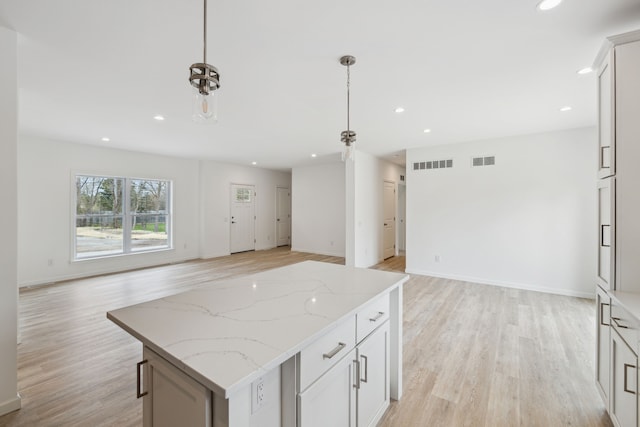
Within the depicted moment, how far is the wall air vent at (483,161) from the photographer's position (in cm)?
481

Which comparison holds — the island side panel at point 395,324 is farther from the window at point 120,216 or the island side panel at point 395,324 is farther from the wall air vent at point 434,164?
the window at point 120,216

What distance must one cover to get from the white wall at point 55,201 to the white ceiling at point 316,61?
889 mm

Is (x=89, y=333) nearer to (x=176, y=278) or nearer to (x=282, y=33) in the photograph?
(x=176, y=278)

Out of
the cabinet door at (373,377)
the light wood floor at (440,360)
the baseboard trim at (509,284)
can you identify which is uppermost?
the cabinet door at (373,377)

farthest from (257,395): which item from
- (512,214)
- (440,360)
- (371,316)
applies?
(512,214)

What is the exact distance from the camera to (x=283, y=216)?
9.45 meters

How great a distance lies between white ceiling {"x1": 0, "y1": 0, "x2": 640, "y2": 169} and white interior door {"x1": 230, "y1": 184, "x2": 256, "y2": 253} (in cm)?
391

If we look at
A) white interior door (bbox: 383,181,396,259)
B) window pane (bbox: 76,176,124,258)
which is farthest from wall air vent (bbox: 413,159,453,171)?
window pane (bbox: 76,176,124,258)

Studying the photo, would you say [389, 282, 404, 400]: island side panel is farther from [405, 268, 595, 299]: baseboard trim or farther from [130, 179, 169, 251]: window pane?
[130, 179, 169, 251]: window pane

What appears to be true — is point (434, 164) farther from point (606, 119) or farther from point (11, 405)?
point (11, 405)

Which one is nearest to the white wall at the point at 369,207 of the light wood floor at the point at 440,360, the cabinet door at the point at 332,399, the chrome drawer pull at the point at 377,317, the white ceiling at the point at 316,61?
the light wood floor at the point at 440,360

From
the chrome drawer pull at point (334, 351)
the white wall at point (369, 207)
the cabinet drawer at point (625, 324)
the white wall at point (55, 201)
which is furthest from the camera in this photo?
the white wall at point (369, 207)

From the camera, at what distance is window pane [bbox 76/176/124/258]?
535 cm

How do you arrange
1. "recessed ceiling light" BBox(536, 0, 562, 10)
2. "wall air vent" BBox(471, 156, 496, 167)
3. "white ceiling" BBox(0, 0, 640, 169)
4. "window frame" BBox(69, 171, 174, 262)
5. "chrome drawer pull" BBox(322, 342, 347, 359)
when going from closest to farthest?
"chrome drawer pull" BBox(322, 342, 347, 359), "recessed ceiling light" BBox(536, 0, 562, 10), "white ceiling" BBox(0, 0, 640, 169), "wall air vent" BBox(471, 156, 496, 167), "window frame" BBox(69, 171, 174, 262)
